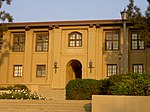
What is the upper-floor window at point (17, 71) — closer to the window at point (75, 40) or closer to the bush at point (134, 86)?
the window at point (75, 40)

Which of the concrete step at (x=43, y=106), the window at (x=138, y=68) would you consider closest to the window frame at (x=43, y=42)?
the window at (x=138, y=68)

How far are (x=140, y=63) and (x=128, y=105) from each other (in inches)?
827

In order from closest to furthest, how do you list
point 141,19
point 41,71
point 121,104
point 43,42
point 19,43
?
point 121,104 < point 141,19 < point 41,71 < point 43,42 < point 19,43

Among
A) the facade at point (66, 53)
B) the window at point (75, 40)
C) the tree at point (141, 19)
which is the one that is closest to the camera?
the tree at point (141, 19)

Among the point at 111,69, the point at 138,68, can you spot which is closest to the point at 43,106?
the point at 111,69

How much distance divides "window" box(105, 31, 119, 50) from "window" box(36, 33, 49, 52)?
6123 millimetres

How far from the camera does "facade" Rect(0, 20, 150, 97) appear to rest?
33594mm

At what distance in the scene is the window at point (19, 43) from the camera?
35.9 m

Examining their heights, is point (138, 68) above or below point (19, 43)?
below

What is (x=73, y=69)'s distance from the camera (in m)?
36.5

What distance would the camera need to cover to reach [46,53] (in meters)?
34.9

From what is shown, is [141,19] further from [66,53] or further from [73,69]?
[73,69]

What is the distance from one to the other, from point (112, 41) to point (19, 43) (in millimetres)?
9657

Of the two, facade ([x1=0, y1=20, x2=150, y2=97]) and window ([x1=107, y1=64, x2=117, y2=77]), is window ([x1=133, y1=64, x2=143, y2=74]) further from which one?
window ([x1=107, y1=64, x2=117, y2=77])
